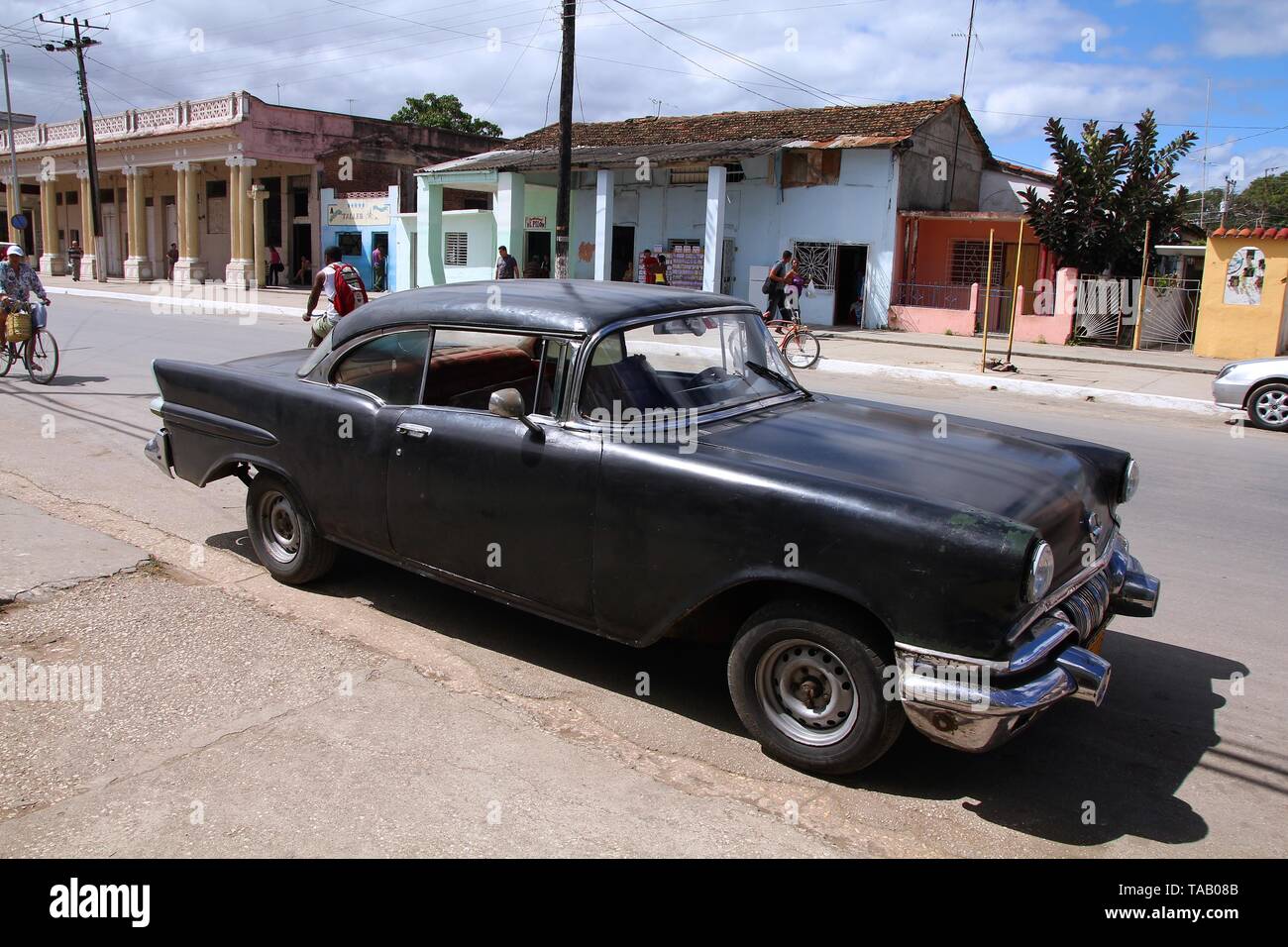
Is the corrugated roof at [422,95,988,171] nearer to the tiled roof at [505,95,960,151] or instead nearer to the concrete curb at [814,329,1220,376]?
the tiled roof at [505,95,960,151]

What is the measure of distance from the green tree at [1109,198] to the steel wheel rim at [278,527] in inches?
793

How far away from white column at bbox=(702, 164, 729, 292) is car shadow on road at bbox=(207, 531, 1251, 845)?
20337 mm

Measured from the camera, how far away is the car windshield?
3.99m

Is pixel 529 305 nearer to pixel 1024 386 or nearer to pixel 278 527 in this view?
pixel 278 527

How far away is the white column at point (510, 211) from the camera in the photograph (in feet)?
93.6

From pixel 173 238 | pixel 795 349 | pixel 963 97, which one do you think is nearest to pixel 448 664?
pixel 795 349

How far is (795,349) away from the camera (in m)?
16.3

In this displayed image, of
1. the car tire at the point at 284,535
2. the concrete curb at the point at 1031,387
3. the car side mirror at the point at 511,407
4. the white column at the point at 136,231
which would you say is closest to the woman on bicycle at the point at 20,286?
the car tire at the point at 284,535

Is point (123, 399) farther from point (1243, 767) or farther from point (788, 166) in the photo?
point (788, 166)

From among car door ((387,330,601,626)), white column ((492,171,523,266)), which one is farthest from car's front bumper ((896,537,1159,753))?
white column ((492,171,523,266))

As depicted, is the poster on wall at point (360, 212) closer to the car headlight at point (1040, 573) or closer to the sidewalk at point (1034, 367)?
the sidewalk at point (1034, 367)

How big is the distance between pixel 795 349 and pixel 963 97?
1499 centimetres
